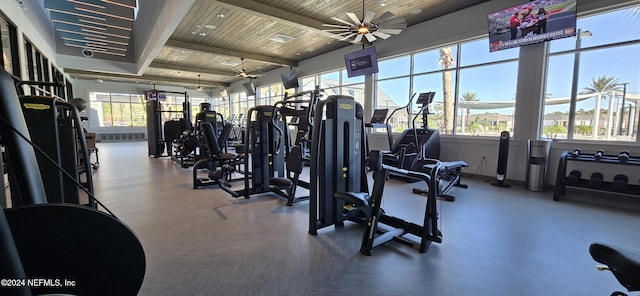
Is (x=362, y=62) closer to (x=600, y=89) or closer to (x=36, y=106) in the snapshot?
(x=600, y=89)

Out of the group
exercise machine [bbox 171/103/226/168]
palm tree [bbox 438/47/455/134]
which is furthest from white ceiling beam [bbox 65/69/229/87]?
palm tree [bbox 438/47/455/134]

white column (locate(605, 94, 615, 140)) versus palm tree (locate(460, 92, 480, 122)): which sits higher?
palm tree (locate(460, 92, 480, 122))

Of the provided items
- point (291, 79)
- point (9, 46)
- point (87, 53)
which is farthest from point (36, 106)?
point (87, 53)

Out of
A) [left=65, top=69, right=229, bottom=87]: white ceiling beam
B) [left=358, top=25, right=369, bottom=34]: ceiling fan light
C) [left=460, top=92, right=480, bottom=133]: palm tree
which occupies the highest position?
[left=65, top=69, right=229, bottom=87]: white ceiling beam

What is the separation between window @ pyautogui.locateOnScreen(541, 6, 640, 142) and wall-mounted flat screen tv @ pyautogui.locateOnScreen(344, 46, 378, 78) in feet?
13.0

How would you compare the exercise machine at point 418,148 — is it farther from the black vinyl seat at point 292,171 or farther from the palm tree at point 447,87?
the black vinyl seat at point 292,171

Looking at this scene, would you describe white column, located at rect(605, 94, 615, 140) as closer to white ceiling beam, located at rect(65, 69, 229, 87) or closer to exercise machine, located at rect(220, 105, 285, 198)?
exercise machine, located at rect(220, 105, 285, 198)

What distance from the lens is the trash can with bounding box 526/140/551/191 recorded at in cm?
498

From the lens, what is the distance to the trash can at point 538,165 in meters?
4.98

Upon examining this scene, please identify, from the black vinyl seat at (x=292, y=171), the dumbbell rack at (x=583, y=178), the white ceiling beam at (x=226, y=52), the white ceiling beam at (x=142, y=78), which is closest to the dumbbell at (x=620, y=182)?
the dumbbell rack at (x=583, y=178)

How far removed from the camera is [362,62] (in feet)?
26.6

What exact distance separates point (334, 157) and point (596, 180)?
14.3ft

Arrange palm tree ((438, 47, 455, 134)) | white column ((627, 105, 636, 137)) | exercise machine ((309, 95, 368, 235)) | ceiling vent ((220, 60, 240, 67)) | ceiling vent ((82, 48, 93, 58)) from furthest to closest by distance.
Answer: ceiling vent ((220, 60, 240, 67)) → ceiling vent ((82, 48, 93, 58)) → palm tree ((438, 47, 455, 134)) → white column ((627, 105, 636, 137)) → exercise machine ((309, 95, 368, 235))

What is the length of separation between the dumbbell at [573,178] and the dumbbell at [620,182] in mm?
411
